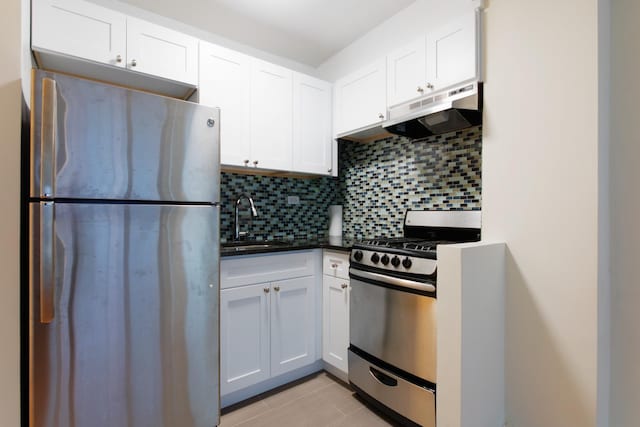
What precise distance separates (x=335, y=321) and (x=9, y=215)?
1781 millimetres

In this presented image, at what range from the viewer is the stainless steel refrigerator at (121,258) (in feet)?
3.68

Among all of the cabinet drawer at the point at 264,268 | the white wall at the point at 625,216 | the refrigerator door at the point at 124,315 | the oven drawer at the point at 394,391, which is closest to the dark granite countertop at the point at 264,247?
the cabinet drawer at the point at 264,268

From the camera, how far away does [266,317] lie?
6.46ft

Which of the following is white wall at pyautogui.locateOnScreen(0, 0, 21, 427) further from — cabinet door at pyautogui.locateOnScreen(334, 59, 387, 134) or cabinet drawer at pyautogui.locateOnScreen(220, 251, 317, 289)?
cabinet door at pyautogui.locateOnScreen(334, 59, 387, 134)

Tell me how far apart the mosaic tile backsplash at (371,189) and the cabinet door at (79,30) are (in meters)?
1.01

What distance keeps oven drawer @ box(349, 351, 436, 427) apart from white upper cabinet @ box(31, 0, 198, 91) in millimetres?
2096

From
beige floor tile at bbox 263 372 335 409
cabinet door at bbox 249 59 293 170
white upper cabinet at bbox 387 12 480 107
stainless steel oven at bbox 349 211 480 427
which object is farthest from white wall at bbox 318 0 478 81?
beige floor tile at bbox 263 372 335 409

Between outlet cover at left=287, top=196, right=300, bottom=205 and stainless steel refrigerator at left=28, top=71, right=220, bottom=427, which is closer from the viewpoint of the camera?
stainless steel refrigerator at left=28, top=71, right=220, bottom=427

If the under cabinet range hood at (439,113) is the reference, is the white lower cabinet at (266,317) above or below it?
below

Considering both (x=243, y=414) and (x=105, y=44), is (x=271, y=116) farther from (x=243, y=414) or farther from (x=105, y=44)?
(x=243, y=414)

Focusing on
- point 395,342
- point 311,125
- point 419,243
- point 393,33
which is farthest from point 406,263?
point 393,33

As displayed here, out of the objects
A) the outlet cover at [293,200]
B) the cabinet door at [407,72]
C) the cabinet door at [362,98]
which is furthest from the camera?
the outlet cover at [293,200]

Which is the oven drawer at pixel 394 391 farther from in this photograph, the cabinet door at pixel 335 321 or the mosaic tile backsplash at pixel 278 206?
the mosaic tile backsplash at pixel 278 206

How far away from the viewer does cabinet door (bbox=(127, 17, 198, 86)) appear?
1.75 metres
